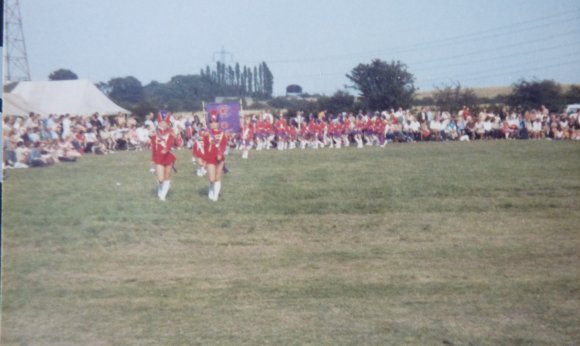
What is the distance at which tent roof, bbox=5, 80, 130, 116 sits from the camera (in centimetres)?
2062

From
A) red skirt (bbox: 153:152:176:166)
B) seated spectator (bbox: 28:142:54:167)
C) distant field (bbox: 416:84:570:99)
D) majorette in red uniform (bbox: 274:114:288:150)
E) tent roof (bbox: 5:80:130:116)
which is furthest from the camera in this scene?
distant field (bbox: 416:84:570:99)

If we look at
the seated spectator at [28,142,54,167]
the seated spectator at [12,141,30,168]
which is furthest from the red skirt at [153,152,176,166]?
the seated spectator at [28,142,54,167]

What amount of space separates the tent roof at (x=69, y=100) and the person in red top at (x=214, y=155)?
7104mm

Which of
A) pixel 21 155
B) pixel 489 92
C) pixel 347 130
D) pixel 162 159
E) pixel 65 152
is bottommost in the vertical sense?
pixel 347 130

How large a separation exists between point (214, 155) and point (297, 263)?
538cm

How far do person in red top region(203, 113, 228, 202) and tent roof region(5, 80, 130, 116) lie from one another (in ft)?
23.3

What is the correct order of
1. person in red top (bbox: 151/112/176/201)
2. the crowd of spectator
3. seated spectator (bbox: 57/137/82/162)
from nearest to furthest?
1. person in red top (bbox: 151/112/176/201)
2. seated spectator (bbox: 57/137/82/162)
3. the crowd of spectator

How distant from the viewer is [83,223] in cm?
980

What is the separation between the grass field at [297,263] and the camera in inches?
213

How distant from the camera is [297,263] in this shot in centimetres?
748

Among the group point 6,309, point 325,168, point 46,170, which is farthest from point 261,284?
point 46,170

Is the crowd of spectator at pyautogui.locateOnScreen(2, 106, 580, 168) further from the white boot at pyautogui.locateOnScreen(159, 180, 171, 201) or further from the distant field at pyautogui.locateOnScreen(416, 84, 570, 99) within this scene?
the white boot at pyautogui.locateOnScreen(159, 180, 171, 201)

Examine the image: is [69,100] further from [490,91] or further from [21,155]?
[490,91]

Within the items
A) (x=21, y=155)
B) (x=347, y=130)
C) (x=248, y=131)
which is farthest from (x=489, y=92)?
(x=21, y=155)
